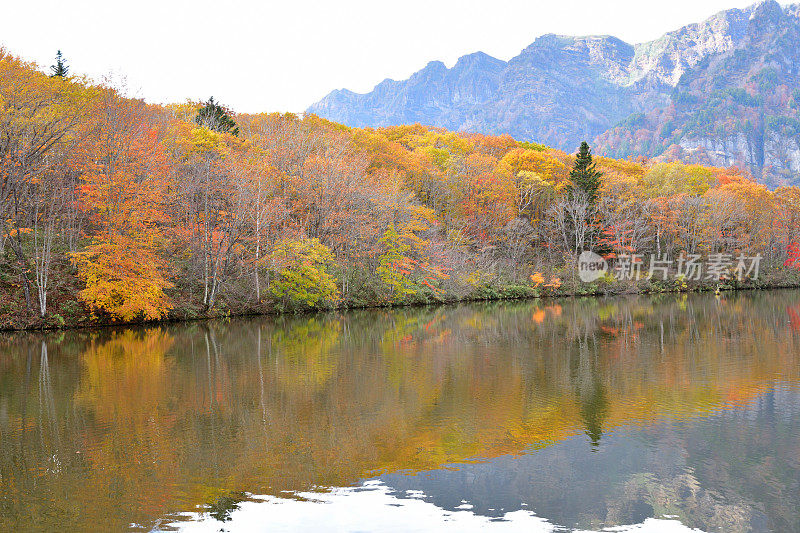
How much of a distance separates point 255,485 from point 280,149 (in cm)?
3950

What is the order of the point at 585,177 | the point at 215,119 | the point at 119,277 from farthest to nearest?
the point at 585,177, the point at 215,119, the point at 119,277

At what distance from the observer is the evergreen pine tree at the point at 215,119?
49.9 metres

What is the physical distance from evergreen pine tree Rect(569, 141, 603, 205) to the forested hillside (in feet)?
0.89

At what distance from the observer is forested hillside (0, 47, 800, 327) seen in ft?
99.5

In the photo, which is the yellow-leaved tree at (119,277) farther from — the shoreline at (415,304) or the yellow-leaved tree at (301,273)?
the yellow-leaved tree at (301,273)

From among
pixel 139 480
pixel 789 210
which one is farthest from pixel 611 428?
pixel 789 210

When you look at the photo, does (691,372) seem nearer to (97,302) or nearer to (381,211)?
(97,302)

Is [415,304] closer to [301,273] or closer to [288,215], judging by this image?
[301,273]

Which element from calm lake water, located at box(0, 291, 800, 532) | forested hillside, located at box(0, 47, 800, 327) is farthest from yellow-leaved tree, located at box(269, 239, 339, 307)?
calm lake water, located at box(0, 291, 800, 532)

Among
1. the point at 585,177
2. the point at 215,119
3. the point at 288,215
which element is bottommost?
the point at 288,215

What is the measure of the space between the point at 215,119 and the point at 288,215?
16218 millimetres

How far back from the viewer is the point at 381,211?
44531 millimetres

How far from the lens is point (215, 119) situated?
168ft

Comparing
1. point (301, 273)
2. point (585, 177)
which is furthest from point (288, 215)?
point (585, 177)
